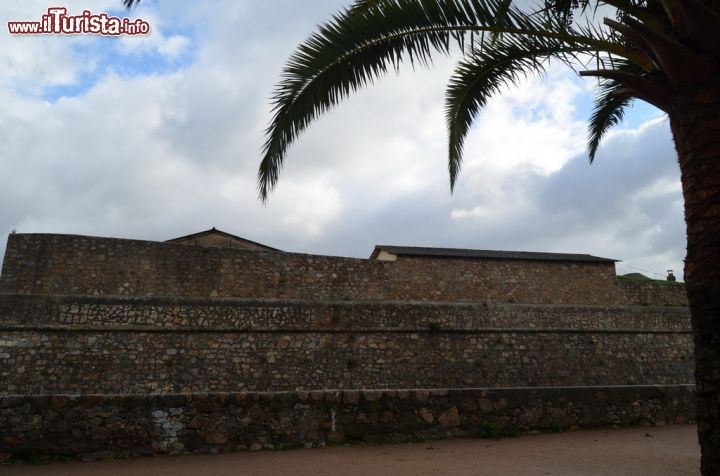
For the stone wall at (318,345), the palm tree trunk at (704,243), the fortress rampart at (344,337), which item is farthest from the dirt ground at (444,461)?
the stone wall at (318,345)

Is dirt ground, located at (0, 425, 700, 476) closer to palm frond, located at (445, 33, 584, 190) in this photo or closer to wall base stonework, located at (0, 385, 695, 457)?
wall base stonework, located at (0, 385, 695, 457)

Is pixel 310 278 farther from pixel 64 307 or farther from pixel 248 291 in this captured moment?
pixel 64 307

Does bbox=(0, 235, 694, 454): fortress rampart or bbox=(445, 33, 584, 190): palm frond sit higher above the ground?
bbox=(445, 33, 584, 190): palm frond

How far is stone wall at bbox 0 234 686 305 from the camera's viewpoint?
36.8ft

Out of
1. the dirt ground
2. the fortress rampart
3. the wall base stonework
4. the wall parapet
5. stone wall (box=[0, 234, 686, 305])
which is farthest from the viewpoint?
stone wall (box=[0, 234, 686, 305])

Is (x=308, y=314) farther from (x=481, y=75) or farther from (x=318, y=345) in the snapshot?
(x=481, y=75)

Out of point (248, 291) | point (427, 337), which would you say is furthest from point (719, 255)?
point (248, 291)

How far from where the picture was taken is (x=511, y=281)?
15031mm

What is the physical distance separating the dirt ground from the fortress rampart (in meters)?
0.35

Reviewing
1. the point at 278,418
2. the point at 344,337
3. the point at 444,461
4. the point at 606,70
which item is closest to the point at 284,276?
the point at 344,337

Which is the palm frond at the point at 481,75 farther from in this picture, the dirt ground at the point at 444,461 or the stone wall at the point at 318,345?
the stone wall at the point at 318,345

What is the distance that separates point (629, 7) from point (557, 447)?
4.53 metres

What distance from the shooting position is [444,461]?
508 cm

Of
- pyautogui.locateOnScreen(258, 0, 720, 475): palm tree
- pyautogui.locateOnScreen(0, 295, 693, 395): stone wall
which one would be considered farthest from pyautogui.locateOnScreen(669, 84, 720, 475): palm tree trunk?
pyautogui.locateOnScreen(0, 295, 693, 395): stone wall
